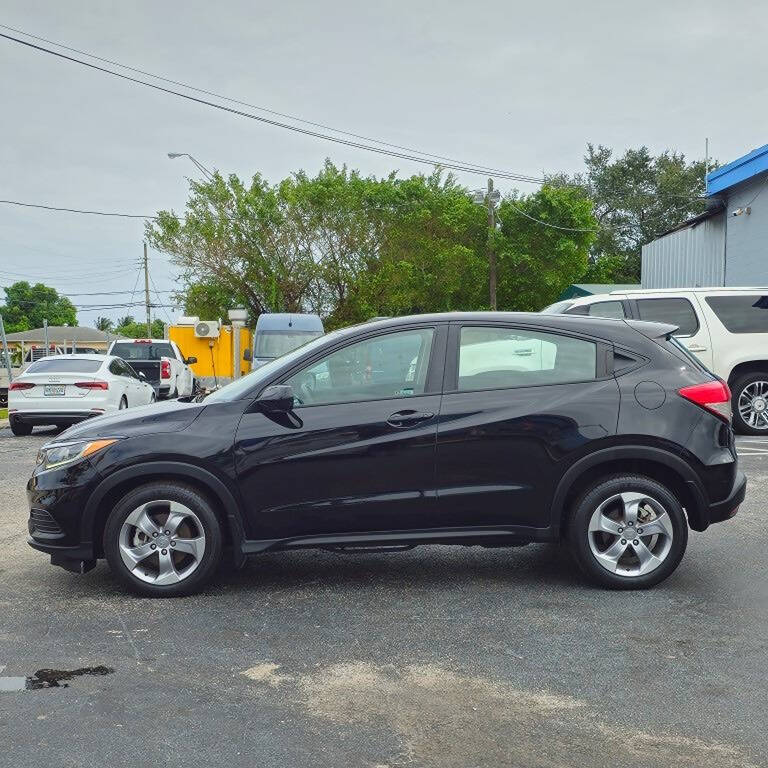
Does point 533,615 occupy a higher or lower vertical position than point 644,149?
lower

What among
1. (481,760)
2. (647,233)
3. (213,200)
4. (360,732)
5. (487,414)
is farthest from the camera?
(647,233)

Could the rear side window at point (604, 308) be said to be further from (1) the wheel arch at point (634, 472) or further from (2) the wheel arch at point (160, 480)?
(2) the wheel arch at point (160, 480)

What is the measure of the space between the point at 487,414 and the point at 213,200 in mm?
38446

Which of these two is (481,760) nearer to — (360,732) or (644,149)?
(360,732)

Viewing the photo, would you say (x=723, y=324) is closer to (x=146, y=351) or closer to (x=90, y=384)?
(x=90, y=384)

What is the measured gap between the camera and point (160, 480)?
18.1ft

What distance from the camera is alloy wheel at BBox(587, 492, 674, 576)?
555 centimetres

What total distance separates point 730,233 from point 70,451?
2188 centimetres

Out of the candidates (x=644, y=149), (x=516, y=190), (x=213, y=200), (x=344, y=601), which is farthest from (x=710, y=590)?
(x=644, y=149)

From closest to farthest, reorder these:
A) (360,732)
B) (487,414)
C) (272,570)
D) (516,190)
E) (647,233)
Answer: (360,732) < (487,414) < (272,570) < (516,190) < (647,233)

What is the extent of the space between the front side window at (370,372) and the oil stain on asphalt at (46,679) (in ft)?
6.31

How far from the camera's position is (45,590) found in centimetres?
574

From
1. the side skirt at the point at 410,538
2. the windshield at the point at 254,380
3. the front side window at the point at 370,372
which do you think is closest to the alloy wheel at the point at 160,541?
the side skirt at the point at 410,538

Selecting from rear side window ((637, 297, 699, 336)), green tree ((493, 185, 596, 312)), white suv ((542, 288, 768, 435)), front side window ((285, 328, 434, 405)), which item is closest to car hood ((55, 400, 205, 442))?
front side window ((285, 328, 434, 405))
